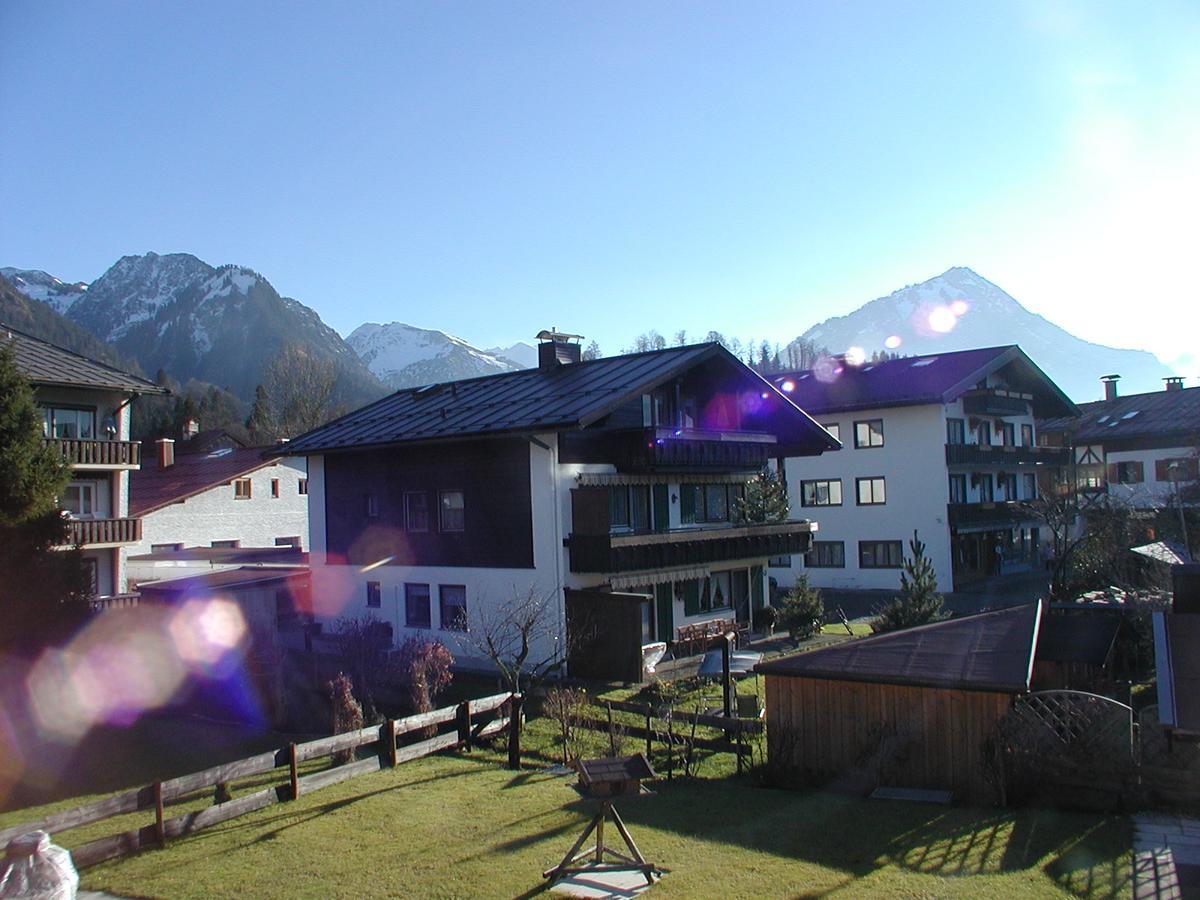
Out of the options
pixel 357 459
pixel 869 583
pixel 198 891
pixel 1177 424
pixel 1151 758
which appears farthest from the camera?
pixel 1177 424

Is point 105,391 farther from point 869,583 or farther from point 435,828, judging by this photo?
point 869,583

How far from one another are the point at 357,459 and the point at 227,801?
16908mm

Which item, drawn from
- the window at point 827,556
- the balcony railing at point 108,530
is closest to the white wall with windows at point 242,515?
the balcony railing at point 108,530

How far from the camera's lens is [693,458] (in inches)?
1034

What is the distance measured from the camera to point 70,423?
106 ft

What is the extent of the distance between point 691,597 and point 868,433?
1775 centimetres

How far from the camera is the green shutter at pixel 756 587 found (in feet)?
98.2

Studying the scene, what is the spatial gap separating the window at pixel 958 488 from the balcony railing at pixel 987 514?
2.49 ft

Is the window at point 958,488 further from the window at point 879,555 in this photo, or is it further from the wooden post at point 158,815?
the wooden post at point 158,815

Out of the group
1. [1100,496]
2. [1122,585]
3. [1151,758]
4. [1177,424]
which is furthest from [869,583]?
[1151,758]

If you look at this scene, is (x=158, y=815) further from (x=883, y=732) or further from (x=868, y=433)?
(x=868, y=433)

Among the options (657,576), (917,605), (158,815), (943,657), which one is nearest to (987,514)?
(917,605)

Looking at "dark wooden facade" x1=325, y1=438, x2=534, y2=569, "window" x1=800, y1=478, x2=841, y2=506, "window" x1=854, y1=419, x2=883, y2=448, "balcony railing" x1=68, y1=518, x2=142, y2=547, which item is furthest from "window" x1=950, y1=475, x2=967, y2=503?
"balcony railing" x1=68, y1=518, x2=142, y2=547

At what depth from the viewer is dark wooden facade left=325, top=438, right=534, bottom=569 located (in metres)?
24.6
